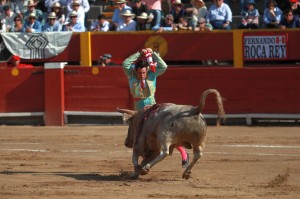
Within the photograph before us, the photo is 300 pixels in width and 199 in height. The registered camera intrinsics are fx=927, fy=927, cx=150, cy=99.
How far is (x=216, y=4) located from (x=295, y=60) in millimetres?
1932

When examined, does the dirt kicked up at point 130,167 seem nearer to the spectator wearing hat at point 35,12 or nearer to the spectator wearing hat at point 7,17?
the spectator wearing hat at point 35,12

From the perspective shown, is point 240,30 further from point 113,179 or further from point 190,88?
point 113,179

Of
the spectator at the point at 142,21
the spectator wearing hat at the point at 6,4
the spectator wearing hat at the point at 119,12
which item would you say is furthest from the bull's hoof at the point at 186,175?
the spectator wearing hat at the point at 6,4

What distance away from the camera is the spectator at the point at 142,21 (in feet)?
62.3

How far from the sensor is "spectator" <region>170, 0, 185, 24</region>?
62.6ft

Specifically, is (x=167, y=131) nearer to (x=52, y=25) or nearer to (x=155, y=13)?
(x=155, y=13)

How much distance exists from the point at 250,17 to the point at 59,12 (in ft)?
14.1

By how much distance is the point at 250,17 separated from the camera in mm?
18625

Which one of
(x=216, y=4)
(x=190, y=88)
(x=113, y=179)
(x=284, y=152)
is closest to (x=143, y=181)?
(x=113, y=179)

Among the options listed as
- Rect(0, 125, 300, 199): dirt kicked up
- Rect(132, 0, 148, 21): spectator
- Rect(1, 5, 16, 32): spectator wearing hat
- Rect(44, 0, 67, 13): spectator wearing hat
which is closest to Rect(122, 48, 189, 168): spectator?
Rect(0, 125, 300, 199): dirt kicked up

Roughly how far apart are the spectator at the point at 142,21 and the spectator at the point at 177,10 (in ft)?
1.88

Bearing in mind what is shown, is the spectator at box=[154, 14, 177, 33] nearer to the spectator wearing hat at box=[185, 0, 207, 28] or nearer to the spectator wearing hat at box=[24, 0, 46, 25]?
the spectator wearing hat at box=[185, 0, 207, 28]

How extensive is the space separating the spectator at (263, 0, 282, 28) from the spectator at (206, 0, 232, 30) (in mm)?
714

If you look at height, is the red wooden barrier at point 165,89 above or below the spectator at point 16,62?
below
